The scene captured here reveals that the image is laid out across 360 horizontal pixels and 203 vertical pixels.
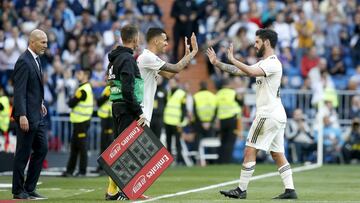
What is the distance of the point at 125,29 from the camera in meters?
15.0

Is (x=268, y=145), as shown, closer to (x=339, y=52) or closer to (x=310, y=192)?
(x=310, y=192)

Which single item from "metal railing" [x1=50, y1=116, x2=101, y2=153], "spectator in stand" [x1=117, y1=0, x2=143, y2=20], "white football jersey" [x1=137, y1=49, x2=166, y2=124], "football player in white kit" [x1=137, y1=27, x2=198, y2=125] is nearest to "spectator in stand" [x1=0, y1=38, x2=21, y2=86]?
"metal railing" [x1=50, y1=116, x2=101, y2=153]

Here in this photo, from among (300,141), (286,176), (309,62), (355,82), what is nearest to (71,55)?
(309,62)

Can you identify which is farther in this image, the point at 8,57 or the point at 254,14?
the point at 254,14

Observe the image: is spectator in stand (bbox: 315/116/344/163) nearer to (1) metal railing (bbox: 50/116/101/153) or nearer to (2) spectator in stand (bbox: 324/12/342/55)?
(2) spectator in stand (bbox: 324/12/342/55)

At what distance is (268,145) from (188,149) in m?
13.7

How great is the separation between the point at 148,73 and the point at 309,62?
1598cm

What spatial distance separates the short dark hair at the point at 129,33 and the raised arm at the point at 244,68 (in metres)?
1.33

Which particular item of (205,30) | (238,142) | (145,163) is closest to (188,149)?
(238,142)

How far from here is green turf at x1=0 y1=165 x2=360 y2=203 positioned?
15.8 meters

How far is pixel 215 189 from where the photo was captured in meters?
17.7

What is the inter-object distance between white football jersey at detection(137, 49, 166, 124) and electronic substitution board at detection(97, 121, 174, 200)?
1.24 ft

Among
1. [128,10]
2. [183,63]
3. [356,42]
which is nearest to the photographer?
[183,63]

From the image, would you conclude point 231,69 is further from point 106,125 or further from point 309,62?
point 309,62
